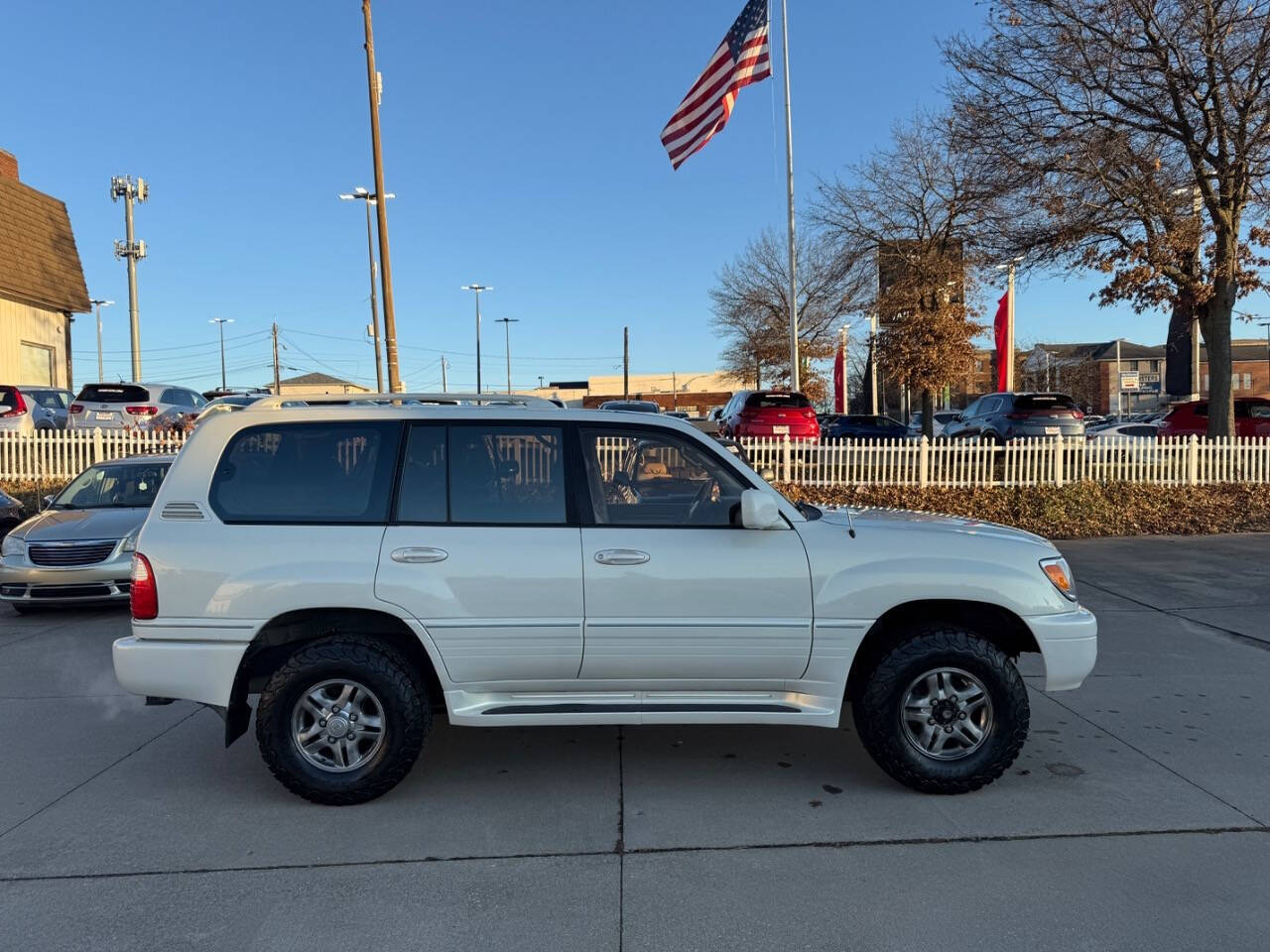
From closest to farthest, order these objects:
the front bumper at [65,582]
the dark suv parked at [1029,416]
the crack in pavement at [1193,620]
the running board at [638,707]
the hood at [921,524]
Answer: the running board at [638,707] → the hood at [921,524] → the crack in pavement at [1193,620] → the front bumper at [65,582] → the dark suv parked at [1029,416]

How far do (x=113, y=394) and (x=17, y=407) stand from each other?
1666 mm

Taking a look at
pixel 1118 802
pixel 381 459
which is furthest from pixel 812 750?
pixel 381 459

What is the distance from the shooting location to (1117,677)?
20.9ft

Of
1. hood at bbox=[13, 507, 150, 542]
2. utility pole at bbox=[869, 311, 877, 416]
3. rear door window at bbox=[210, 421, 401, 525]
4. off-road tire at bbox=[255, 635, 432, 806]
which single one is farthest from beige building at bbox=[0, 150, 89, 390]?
off-road tire at bbox=[255, 635, 432, 806]

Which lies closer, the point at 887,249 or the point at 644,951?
the point at 644,951

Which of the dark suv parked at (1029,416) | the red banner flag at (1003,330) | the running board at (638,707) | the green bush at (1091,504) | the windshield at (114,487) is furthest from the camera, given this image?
the red banner flag at (1003,330)

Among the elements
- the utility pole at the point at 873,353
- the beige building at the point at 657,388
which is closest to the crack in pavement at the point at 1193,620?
the utility pole at the point at 873,353

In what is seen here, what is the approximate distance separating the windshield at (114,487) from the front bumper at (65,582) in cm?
114

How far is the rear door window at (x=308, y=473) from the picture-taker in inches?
168

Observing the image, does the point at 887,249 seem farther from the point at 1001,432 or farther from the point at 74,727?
the point at 74,727

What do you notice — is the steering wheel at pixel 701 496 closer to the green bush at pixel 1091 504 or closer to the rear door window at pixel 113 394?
the green bush at pixel 1091 504

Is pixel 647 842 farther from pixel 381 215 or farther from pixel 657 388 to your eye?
pixel 657 388

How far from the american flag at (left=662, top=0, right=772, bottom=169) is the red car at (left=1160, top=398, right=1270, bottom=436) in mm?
11290

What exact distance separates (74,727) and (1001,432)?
17410 millimetres
